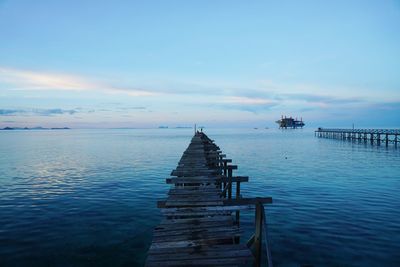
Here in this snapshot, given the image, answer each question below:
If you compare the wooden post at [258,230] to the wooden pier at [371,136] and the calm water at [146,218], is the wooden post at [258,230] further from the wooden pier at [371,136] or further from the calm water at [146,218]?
the wooden pier at [371,136]

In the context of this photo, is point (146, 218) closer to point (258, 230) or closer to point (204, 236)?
point (204, 236)

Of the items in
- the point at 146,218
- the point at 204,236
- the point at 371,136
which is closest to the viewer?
the point at 204,236

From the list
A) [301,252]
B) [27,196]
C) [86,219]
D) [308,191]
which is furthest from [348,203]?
[27,196]

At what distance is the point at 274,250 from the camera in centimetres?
1095

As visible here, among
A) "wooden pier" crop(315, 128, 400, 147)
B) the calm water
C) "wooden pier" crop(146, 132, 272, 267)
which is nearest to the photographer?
"wooden pier" crop(146, 132, 272, 267)

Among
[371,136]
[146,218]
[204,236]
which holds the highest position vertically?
[371,136]

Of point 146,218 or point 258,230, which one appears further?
point 146,218

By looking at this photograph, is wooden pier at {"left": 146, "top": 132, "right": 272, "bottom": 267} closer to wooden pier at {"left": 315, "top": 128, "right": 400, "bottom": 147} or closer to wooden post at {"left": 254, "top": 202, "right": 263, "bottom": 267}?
wooden post at {"left": 254, "top": 202, "right": 263, "bottom": 267}

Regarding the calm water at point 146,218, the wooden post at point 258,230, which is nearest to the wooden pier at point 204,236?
the wooden post at point 258,230

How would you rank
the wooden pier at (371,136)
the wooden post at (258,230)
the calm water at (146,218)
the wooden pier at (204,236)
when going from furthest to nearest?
1. the wooden pier at (371,136)
2. the calm water at (146,218)
3. the wooden post at (258,230)
4. the wooden pier at (204,236)

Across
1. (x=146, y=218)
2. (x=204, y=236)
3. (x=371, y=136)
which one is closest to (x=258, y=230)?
(x=204, y=236)

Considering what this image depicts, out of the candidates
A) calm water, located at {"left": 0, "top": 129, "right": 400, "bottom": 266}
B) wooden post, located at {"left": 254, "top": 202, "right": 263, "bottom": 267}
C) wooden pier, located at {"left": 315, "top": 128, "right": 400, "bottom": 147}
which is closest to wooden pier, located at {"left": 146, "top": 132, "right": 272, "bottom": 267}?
wooden post, located at {"left": 254, "top": 202, "right": 263, "bottom": 267}

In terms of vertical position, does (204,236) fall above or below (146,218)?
above

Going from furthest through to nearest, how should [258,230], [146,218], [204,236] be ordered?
[146,218] < [258,230] < [204,236]
